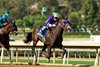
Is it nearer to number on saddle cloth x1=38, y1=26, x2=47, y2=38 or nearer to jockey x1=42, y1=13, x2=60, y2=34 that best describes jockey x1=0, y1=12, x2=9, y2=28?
number on saddle cloth x1=38, y1=26, x2=47, y2=38

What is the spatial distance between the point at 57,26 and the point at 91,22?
3551cm

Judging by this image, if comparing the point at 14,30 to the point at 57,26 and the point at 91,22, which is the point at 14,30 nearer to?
the point at 57,26

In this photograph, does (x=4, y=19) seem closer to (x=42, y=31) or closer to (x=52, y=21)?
(x=42, y=31)

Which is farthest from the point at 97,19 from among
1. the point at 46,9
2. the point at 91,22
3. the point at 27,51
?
the point at 27,51

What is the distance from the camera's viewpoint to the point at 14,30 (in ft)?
39.4

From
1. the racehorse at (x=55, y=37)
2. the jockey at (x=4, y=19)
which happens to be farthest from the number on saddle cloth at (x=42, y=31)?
the jockey at (x=4, y=19)

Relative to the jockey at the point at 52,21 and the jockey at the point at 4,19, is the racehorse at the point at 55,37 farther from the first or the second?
the jockey at the point at 4,19

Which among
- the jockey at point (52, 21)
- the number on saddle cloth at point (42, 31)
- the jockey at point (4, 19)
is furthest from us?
the number on saddle cloth at point (42, 31)

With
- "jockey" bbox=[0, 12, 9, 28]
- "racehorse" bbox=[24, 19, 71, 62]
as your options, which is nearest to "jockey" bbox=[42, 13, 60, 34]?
"racehorse" bbox=[24, 19, 71, 62]

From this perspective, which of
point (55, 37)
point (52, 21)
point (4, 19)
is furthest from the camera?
point (4, 19)

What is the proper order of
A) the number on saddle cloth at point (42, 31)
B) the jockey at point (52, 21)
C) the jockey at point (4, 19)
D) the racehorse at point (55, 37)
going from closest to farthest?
the racehorse at point (55, 37) → the jockey at point (52, 21) → the jockey at point (4, 19) → the number on saddle cloth at point (42, 31)

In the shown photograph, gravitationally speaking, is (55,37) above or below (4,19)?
below

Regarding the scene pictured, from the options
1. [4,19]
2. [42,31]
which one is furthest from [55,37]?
[4,19]

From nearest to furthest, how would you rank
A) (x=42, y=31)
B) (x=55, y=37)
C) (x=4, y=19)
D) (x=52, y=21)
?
(x=55, y=37) → (x=52, y=21) → (x=4, y=19) → (x=42, y=31)
